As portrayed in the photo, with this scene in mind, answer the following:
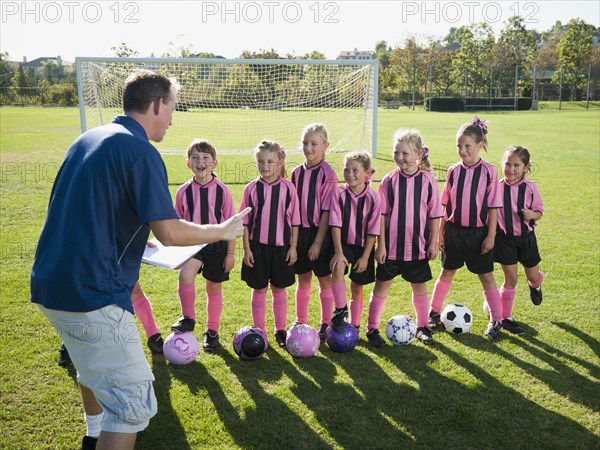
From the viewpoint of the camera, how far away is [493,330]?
A: 191 inches

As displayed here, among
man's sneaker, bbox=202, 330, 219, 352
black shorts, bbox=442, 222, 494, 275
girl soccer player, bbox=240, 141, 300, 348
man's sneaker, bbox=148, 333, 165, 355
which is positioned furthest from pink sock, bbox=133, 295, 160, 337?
black shorts, bbox=442, 222, 494, 275

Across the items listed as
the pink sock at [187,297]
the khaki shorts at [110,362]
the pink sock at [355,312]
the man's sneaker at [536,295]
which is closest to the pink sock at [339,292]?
the pink sock at [355,312]

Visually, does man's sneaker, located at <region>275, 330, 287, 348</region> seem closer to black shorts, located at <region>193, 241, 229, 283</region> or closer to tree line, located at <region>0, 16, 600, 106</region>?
black shorts, located at <region>193, 241, 229, 283</region>

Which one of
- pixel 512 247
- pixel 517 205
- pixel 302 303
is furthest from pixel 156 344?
pixel 517 205

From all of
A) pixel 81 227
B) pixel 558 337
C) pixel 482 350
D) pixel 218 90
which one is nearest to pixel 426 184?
pixel 482 350

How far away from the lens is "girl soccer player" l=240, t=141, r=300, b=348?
4547mm

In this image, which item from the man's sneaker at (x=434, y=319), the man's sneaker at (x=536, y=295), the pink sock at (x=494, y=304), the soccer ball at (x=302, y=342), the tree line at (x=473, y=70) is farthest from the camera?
the tree line at (x=473, y=70)

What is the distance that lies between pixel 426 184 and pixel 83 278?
3.06 metres

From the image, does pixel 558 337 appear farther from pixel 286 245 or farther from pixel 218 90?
pixel 218 90

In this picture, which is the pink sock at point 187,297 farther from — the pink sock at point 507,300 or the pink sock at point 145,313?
the pink sock at point 507,300

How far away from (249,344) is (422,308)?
64.1 inches

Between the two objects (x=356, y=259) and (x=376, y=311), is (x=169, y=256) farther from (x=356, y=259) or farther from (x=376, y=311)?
(x=376, y=311)

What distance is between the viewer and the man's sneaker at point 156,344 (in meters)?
4.50

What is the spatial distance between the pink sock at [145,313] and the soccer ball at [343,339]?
4.99ft
